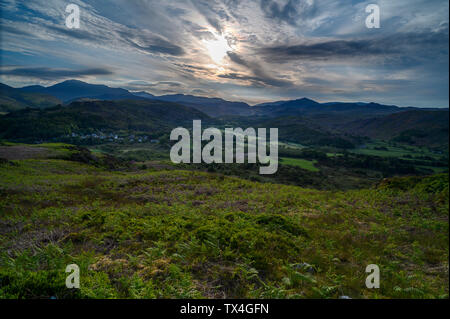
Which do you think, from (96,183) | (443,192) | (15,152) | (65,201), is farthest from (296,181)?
(15,152)

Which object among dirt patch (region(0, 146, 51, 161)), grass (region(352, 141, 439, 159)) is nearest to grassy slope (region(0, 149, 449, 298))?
dirt patch (region(0, 146, 51, 161))

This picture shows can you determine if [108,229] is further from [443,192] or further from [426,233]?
[443,192]

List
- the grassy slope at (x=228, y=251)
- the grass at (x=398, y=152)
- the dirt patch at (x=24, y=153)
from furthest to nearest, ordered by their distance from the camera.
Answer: the grass at (x=398, y=152) < the dirt patch at (x=24, y=153) < the grassy slope at (x=228, y=251)

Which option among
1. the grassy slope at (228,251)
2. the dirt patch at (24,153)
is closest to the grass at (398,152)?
the grassy slope at (228,251)

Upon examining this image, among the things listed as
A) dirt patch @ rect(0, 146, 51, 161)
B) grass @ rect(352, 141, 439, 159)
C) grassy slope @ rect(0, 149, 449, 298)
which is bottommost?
grassy slope @ rect(0, 149, 449, 298)

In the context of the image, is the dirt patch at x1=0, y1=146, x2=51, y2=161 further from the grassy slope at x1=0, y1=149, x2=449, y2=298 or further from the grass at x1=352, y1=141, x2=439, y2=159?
the grass at x1=352, y1=141, x2=439, y2=159

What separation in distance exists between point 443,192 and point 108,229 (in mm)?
20386

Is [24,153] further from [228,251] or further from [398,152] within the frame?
[398,152]

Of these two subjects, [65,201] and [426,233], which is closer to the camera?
[426,233]

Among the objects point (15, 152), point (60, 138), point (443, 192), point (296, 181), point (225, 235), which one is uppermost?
point (60, 138)

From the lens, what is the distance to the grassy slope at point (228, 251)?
5.02 m

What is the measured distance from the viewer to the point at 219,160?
86938mm

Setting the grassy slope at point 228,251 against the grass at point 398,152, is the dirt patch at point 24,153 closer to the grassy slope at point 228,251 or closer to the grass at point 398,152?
the grassy slope at point 228,251

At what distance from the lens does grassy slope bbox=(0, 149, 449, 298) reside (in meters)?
5.02
